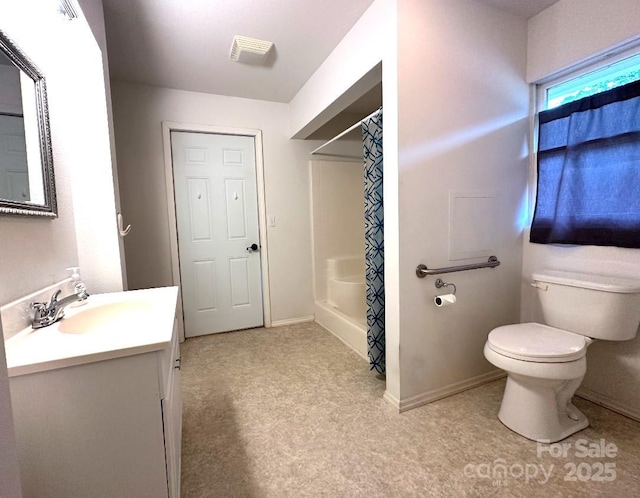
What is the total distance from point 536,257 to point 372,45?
1.67 meters

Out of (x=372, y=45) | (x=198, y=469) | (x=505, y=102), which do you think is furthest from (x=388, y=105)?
(x=198, y=469)

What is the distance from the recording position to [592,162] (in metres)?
1.60

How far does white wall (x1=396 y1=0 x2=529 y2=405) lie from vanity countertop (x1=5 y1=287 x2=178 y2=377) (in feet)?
3.96

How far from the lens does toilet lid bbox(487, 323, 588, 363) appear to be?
1331 mm

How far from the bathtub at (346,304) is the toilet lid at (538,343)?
3.33 ft

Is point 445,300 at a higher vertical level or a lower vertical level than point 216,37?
lower

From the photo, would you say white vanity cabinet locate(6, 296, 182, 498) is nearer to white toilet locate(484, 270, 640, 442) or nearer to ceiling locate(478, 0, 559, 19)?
white toilet locate(484, 270, 640, 442)

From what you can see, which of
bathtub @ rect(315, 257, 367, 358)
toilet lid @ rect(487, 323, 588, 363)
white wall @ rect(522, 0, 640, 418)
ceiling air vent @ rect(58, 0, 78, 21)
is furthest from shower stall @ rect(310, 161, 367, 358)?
ceiling air vent @ rect(58, 0, 78, 21)

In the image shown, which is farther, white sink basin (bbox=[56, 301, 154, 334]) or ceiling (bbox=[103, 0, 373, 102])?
ceiling (bbox=[103, 0, 373, 102])

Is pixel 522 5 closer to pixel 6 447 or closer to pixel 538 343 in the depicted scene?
pixel 538 343

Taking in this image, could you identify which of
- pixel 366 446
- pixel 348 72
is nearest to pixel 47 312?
pixel 366 446

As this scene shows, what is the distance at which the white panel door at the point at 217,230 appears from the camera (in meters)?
2.71

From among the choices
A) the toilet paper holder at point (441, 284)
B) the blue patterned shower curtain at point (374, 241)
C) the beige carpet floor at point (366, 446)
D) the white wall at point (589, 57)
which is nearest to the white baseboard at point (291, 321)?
the beige carpet floor at point (366, 446)

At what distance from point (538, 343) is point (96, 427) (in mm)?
1778
